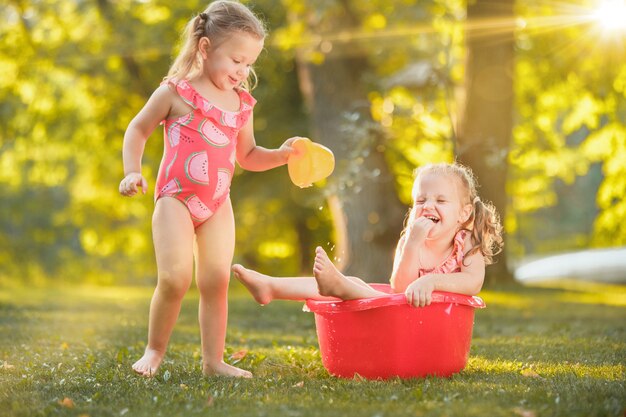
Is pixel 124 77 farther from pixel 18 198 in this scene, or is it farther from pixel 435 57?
pixel 18 198

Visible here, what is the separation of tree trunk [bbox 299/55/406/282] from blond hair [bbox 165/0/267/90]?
651 centimetres

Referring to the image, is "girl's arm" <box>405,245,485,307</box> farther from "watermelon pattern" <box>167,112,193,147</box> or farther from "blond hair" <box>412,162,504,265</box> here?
"watermelon pattern" <box>167,112,193,147</box>

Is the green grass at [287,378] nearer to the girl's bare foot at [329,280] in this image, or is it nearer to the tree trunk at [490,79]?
the girl's bare foot at [329,280]

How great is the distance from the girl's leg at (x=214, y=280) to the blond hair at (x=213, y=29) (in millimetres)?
688

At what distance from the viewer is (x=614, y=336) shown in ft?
18.5

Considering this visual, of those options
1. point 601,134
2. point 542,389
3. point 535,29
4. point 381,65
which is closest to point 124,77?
point 381,65

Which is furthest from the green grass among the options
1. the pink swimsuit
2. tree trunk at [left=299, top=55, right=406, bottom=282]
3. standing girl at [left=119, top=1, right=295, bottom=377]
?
tree trunk at [left=299, top=55, right=406, bottom=282]

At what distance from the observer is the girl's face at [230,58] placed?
12.6 ft

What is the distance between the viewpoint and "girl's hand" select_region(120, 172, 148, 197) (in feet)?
11.5

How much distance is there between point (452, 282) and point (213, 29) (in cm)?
162

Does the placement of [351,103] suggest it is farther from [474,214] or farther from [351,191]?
[474,214]

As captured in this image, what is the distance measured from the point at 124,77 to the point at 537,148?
7.71 m

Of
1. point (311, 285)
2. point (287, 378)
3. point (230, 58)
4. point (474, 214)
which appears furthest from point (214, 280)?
point (474, 214)

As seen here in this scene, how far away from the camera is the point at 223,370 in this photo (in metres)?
3.87
